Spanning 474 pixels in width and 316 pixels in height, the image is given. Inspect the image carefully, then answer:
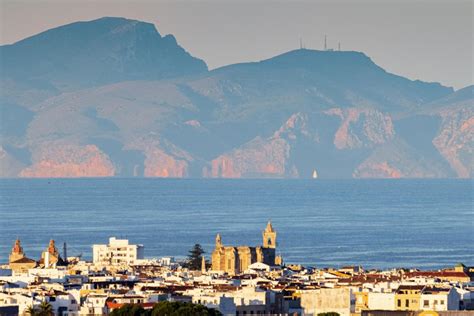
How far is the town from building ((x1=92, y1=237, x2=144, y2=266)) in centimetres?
934

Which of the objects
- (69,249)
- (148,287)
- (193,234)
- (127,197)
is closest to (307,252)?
(69,249)

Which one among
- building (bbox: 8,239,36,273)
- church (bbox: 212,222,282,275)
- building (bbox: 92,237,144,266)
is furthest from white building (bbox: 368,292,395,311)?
building (bbox: 92,237,144,266)

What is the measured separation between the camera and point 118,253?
80.2m

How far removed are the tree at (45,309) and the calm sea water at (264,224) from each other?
41.2 m

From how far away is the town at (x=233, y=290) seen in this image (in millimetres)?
42094

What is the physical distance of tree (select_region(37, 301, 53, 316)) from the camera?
3886 cm

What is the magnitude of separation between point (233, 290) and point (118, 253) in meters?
32.7

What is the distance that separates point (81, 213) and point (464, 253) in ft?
186

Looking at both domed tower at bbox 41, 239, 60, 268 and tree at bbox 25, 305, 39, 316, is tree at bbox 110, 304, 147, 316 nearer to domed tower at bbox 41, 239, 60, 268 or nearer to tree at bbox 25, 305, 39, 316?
tree at bbox 25, 305, 39, 316

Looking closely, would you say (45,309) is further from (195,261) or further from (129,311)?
(195,261)

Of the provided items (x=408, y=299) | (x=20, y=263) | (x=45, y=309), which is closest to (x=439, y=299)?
(x=408, y=299)

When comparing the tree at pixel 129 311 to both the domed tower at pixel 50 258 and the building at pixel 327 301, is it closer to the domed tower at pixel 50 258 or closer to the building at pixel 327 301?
the building at pixel 327 301

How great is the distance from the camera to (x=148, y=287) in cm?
4903

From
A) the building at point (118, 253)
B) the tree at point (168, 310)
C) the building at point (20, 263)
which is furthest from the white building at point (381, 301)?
the building at point (118, 253)
